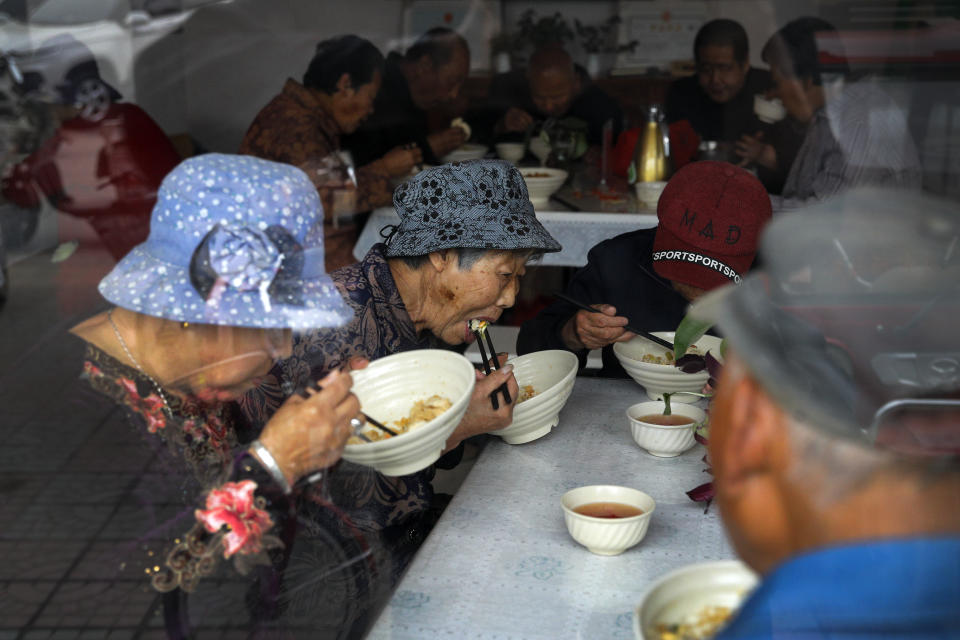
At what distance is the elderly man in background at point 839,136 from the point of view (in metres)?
3.67

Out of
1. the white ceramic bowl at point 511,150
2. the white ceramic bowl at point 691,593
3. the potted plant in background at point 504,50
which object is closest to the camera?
the white ceramic bowl at point 691,593

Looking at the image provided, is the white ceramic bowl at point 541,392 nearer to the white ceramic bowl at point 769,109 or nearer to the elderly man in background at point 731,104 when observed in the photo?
the elderly man in background at point 731,104

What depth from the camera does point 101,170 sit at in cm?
242

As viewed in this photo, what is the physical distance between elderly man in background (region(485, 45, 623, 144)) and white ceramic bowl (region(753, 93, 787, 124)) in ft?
2.47

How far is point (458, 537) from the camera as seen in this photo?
60.9 inches

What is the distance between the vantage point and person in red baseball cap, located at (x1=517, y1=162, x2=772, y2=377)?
2.09m

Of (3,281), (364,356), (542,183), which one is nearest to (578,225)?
(542,183)

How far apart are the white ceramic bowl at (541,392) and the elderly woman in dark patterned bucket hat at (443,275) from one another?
0.22 feet

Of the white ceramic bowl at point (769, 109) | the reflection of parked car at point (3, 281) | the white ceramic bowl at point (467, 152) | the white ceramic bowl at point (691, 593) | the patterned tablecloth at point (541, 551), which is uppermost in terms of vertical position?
the white ceramic bowl at point (769, 109)

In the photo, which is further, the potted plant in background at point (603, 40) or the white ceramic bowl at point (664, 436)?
the potted plant in background at point (603, 40)

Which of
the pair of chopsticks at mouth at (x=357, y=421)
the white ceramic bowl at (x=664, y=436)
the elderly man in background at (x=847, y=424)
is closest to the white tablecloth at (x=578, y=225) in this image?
the white ceramic bowl at (x=664, y=436)

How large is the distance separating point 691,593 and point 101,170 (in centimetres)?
206

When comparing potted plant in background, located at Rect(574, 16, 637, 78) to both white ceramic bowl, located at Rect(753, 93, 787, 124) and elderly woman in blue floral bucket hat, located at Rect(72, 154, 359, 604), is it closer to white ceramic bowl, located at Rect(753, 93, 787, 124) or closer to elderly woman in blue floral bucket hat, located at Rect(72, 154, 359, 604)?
white ceramic bowl, located at Rect(753, 93, 787, 124)

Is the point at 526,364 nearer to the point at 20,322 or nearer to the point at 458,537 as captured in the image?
the point at 458,537
